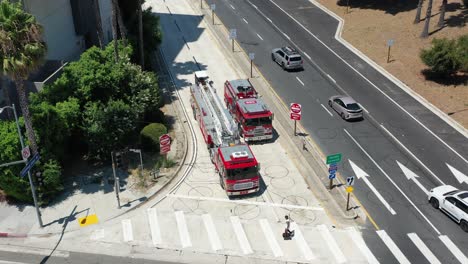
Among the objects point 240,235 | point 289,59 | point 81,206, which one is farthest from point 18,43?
point 289,59

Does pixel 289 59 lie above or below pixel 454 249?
above

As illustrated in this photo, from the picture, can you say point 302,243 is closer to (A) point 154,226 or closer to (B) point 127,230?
(A) point 154,226

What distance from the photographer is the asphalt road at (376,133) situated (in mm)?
32375

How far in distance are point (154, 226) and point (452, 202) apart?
63.8ft

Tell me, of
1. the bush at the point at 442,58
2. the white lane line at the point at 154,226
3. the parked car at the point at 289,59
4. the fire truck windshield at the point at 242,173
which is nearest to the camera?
the white lane line at the point at 154,226

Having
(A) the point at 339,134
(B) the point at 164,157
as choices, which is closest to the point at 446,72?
(A) the point at 339,134

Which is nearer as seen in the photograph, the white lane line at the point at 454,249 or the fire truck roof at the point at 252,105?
the white lane line at the point at 454,249

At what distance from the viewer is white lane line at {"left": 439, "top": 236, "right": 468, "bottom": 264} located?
97.0 ft

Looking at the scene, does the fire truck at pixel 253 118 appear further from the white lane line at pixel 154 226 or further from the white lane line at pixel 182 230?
the white lane line at pixel 154 226

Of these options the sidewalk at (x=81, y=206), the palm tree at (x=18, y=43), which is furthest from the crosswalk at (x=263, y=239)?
the palm tree at (x=18, y=43)

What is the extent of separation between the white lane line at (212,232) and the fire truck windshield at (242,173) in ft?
10.2

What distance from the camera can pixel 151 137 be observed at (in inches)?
1613

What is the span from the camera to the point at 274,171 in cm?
3856

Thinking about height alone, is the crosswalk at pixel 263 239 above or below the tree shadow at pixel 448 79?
below
